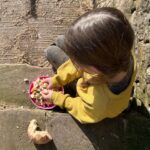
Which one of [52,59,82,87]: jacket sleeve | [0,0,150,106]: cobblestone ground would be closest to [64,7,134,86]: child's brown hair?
[52,59,82,87]: jacket sleeve

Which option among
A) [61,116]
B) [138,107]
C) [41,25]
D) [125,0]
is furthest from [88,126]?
→ [41,25]

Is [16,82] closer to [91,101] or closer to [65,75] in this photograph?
[65,75]

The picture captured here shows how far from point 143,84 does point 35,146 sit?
2.29 ft

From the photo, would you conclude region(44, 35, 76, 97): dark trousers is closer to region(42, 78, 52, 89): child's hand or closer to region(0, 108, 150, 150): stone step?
region(42, 78, 52, 89): child's hand

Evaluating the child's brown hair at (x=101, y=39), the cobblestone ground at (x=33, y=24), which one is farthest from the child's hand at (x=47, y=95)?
the cobblestone ground at (x=33, y=24)

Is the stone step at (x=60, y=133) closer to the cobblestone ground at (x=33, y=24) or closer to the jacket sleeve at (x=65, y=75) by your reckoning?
the jacket sleeve at (x=65, y=75)

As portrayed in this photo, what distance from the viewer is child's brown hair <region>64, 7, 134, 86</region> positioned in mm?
2211

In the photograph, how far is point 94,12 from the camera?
223 centimetres

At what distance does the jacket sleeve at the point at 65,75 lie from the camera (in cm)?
276

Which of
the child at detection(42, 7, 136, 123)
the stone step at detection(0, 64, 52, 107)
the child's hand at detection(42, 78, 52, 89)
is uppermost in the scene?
the child at detection(42, 7, 136, 123)

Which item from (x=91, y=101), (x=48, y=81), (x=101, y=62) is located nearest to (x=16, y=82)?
(x=48, y=81)

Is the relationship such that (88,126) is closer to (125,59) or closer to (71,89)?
(71,89)

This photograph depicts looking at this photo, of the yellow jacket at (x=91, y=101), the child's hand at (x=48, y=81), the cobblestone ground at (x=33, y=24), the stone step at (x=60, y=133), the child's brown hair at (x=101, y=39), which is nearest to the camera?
the child's brown hair at (x=101, y=39)

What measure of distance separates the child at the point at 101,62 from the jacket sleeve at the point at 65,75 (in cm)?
12
